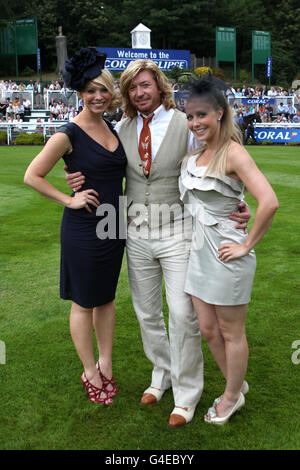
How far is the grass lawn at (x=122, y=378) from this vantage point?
9.04 ft

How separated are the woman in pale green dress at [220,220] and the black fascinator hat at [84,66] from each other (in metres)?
0.56

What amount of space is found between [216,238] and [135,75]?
99cm

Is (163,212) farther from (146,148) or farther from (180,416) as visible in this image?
(180,416)

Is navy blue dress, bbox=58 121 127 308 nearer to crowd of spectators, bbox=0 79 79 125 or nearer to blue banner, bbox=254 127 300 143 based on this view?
blue banner, bbox=254 127 300 143

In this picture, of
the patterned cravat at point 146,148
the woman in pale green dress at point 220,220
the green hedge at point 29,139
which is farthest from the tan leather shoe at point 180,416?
the green hedge at point 29,139

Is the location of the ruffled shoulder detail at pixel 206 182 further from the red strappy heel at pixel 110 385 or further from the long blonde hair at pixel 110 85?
the red strappy heel at pixel 110 385

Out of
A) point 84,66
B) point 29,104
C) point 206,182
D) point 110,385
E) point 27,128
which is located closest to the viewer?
point 206,182

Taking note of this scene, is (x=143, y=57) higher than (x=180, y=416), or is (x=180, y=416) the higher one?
(x=143, y=57)

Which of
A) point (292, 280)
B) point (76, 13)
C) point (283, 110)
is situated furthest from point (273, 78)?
point (292, 280)

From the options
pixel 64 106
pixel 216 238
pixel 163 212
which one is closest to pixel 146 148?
pixel 163 212

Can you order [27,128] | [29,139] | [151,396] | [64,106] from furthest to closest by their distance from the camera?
[64,106], [27,128], [29,139], [151,396]

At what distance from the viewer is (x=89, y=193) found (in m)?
2.83

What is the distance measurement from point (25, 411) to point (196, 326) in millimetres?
1135

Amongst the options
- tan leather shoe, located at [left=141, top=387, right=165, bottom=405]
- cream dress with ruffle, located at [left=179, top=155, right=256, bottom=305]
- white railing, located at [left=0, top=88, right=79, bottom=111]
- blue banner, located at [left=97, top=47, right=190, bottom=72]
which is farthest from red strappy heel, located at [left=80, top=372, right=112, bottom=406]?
blue banner, located at [left=97, top=47, right=190, bottom=72]
